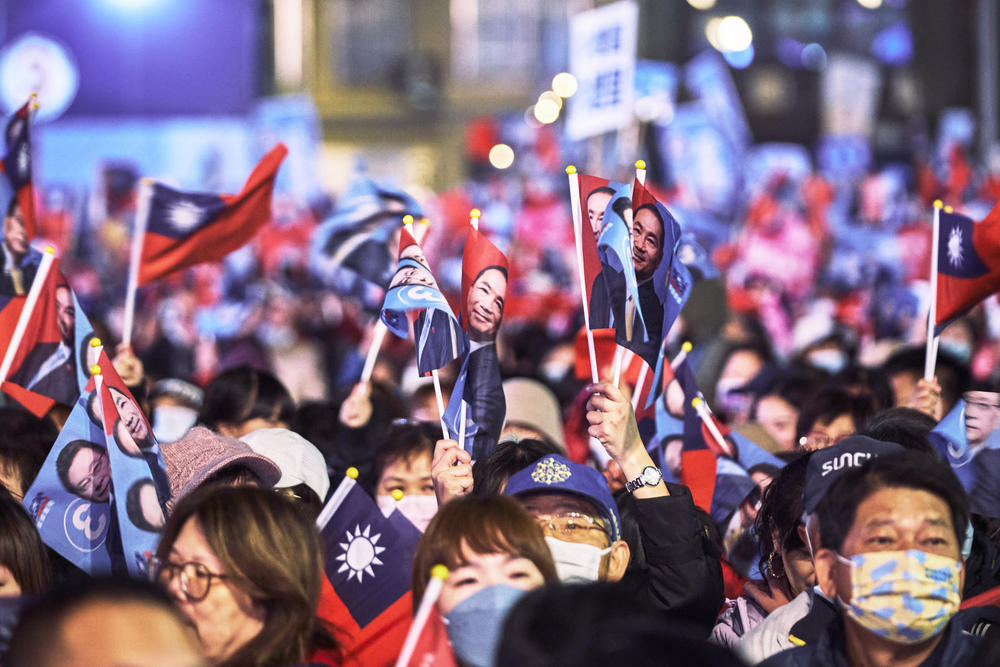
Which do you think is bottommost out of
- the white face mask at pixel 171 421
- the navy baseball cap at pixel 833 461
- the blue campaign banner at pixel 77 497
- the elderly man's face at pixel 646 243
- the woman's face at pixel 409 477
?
the white face mask at pixel 171 421

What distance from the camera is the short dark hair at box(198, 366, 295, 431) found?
5430mm

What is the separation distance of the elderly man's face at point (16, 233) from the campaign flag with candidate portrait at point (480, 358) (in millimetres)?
2223

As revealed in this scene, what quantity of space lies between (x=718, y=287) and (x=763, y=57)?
78.2 feet

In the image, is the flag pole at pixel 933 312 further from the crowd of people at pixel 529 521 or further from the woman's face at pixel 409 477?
the woman's face at pixel 409 477

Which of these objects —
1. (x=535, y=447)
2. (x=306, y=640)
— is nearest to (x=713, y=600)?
(x=535, y=447)

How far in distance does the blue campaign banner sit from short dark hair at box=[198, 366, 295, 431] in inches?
54.5

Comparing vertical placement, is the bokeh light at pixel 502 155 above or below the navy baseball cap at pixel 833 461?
below

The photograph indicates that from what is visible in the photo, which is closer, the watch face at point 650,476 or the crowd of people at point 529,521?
the crowd of people at point 529,521

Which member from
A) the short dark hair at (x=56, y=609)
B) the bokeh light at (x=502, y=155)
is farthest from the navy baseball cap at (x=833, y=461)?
the bokeh light at (x=502, y=155)

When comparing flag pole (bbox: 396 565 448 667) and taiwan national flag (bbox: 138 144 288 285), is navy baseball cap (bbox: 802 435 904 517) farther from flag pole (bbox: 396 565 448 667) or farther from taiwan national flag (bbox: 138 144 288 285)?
taiwan national flag (bbox: 138 144 288 285)

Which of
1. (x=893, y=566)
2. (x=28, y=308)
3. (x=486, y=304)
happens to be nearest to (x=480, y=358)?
(x=486, y=304)

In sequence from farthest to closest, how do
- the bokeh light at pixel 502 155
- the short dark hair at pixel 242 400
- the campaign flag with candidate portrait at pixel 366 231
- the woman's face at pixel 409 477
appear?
the bokeh light at pixel 502 155
the campaign flag with candidate portrait at pixel 366 231
the short dark hair at pixel 242 400
the woman's face at pixel 409 477

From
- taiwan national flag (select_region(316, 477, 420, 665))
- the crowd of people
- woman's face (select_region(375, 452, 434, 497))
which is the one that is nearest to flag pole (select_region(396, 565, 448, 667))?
the crowd of people

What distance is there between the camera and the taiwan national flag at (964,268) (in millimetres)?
5324
